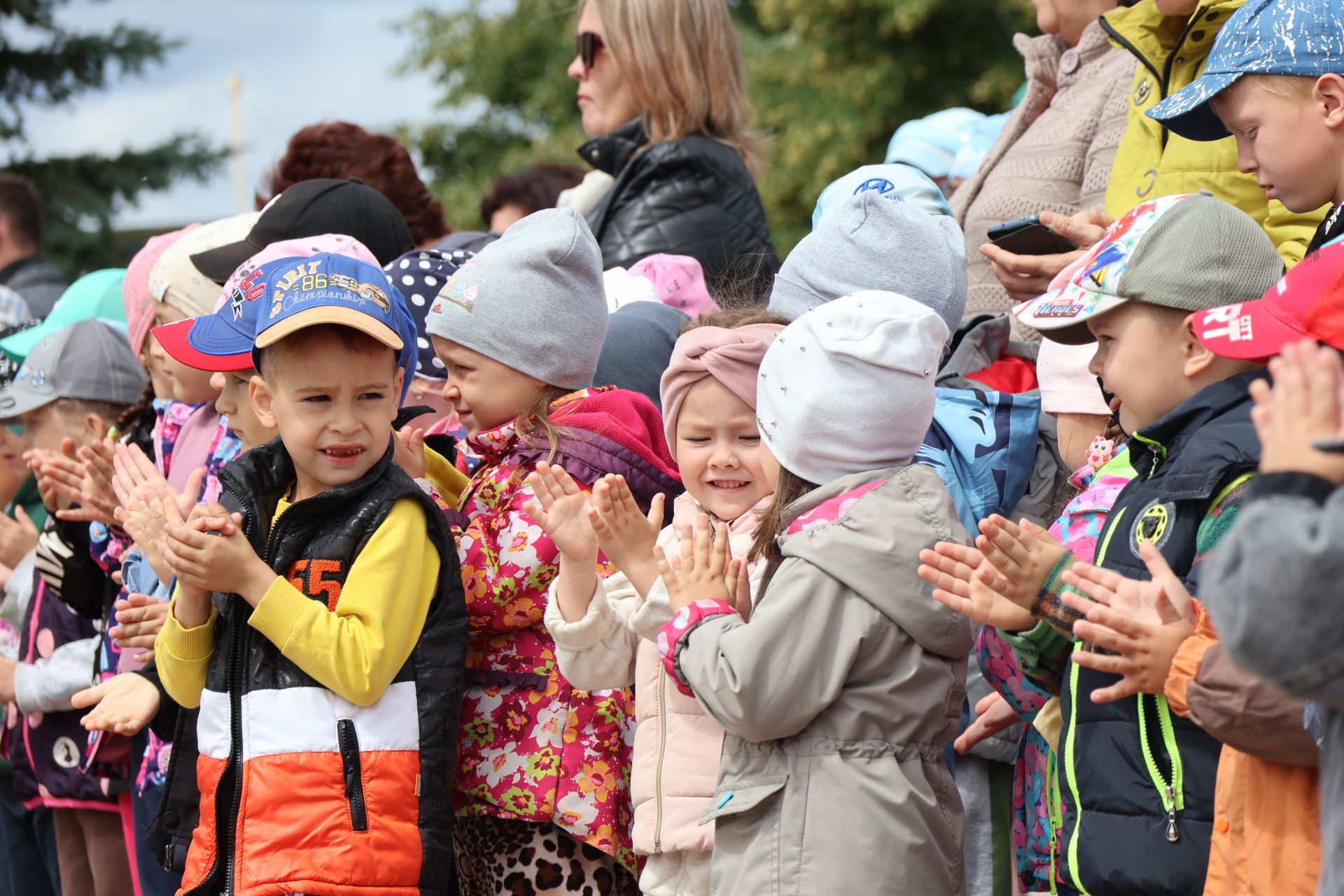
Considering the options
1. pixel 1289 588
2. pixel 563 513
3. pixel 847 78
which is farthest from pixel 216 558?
pixel 847 78

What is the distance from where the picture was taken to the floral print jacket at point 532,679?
351cm

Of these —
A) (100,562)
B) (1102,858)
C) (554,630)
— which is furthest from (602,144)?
(1102,858)

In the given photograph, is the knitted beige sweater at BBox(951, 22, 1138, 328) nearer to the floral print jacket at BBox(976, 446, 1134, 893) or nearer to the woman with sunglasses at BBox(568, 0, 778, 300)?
the woman with sunglasses at BBox(568, 0, 778, 300)

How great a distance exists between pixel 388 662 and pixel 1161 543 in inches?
64.1

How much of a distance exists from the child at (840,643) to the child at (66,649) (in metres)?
2.56

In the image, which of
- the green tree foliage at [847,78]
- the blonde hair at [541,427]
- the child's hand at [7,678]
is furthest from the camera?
the green tree foliage at [847,78]

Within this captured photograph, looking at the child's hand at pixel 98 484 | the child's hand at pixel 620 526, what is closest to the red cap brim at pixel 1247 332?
the child's hand at pixel 620 526

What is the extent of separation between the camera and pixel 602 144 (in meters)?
5.45

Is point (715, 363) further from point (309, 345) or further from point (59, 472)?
point (59, 472)

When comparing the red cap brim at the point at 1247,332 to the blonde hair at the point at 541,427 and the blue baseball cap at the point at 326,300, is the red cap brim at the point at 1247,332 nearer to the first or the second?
the blonde hair at the point at 541,427

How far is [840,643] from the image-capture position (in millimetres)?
2805

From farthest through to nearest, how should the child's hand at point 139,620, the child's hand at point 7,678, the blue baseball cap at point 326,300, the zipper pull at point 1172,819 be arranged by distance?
the child's hand at point 7,678 < the child's hand at point 139,620 < the blue baseball cap at point 326,300 < the zipper pull at point 1172,819

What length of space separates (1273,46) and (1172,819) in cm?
167

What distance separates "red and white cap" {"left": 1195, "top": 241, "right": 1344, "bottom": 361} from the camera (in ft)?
8.06
